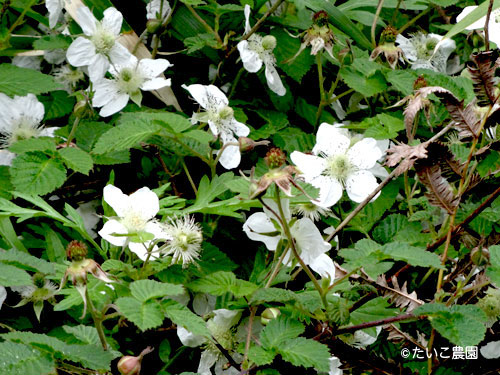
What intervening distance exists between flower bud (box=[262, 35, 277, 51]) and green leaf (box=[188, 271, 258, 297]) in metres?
0.63

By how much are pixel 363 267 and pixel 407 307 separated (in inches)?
6.3

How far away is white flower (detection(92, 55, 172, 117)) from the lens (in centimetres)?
149

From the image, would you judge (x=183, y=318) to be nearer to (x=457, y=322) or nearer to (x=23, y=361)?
(x=23, y=361)

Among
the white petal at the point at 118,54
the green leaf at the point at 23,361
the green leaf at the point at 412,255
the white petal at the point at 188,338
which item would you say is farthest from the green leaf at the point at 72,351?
the white petal at the point at 118,54

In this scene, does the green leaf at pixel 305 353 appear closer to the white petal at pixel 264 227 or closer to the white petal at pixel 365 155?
the white petal at pixel 264 227

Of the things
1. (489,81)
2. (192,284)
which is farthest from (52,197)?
(489,81)

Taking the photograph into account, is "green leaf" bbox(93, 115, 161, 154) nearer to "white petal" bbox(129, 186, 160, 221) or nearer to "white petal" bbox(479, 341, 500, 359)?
"white petal" bbox(129, 186, 160, 221)

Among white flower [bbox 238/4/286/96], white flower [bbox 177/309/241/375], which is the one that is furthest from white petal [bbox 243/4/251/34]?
white flower [bbox 177/309/241/375]

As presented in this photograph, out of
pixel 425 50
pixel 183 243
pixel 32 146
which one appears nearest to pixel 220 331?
pixel 183 243

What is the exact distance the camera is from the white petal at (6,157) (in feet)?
4.61

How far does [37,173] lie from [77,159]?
3.0 inches

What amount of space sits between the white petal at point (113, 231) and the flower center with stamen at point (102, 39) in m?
0.48

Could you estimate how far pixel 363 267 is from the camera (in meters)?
1.01

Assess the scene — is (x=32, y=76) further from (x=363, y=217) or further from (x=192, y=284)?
(x=363, y=217)
